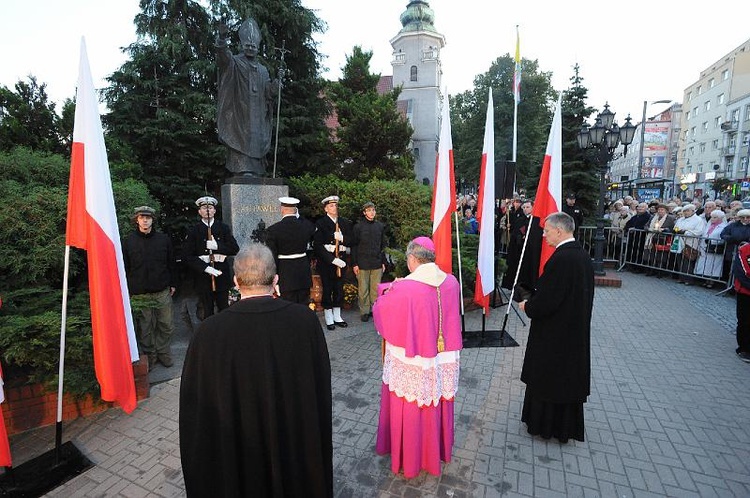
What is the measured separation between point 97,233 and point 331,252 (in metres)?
3.82

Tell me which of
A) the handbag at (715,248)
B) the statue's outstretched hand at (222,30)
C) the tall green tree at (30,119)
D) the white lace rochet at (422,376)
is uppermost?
the statue's outstretched hand at (222,30)

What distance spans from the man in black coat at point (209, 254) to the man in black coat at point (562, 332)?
450 cm

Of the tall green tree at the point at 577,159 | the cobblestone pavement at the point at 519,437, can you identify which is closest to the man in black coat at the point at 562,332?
the cobblestone pavement at the point at 519,437

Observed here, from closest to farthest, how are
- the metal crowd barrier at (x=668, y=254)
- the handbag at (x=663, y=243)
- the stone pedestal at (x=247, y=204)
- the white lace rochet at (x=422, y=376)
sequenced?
the white lace rochet at (x=422, y=376)
the stone pedestal at (x=247, y=204)
the metal crowd barrier at (x=668, y=254)
the handbag at (x=663, y=243)

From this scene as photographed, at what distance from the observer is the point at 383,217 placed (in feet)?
32.8

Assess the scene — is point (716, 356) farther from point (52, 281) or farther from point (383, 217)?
point (52, 281)

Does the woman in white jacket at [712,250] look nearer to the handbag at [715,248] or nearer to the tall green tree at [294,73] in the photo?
→ the handbag at [715,248]

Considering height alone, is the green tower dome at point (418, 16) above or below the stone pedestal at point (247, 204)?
above

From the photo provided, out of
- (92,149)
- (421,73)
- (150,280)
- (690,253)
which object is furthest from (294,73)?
(421,73)

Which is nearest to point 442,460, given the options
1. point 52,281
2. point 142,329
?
point 142,329

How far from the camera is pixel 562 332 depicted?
3.51 meters

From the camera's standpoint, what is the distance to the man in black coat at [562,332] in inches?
135

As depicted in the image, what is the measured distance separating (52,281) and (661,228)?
1380 cm

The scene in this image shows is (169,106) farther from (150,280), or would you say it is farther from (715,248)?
(715,248)
